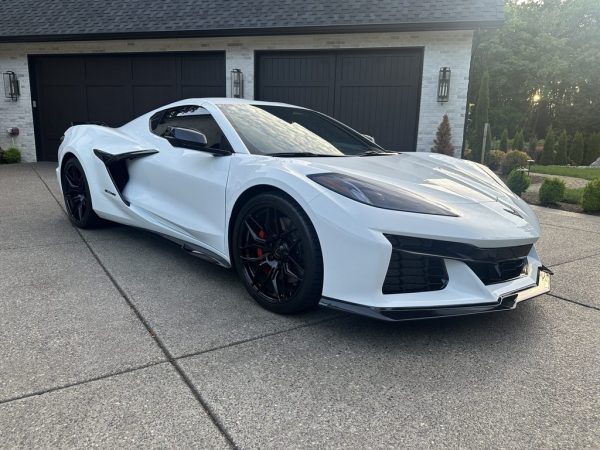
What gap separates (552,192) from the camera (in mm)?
7281

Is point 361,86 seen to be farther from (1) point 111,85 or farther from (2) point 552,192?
(1) point 111,85

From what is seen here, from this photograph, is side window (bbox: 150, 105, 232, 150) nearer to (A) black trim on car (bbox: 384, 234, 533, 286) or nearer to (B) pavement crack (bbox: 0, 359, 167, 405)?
(A) black trim on car (bbox: 384, 234, 533, 286)

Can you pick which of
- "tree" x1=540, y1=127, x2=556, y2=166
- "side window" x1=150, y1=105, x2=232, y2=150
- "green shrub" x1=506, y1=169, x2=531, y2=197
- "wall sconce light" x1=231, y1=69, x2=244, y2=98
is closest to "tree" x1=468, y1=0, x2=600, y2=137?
"tree" x1=540, y1=127, x2=556, y2=166

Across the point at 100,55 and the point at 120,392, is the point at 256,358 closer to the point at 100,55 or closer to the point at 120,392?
the point at 120,392

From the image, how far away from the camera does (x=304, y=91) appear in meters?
9.94

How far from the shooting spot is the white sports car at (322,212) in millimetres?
2350

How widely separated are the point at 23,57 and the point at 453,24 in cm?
981

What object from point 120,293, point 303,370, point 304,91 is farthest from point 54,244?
point 304,91

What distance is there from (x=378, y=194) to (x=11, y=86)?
1206 centimetres

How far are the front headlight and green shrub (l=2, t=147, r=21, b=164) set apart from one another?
441 inches

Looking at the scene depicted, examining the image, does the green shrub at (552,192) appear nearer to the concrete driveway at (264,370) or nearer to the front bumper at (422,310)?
the concrete driveway at (264,370)

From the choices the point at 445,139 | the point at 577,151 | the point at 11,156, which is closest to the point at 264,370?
the point at 445,139

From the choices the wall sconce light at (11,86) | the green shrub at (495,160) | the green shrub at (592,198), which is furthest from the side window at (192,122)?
the green shrub at (495,160)

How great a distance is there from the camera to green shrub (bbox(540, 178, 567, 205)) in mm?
7285
